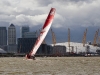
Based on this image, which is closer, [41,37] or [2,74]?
[2,74]

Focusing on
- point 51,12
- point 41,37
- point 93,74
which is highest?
point 51,12

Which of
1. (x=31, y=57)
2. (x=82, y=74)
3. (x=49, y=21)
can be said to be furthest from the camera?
(x=31, y=57)

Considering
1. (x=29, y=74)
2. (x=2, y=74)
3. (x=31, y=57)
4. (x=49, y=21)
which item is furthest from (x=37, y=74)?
(x=31, y=57)

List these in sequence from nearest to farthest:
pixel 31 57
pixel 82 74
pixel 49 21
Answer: pixel 82 74 < pixel 49 21 < pixel 31 57

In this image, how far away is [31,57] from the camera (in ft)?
425

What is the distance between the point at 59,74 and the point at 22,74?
627cm

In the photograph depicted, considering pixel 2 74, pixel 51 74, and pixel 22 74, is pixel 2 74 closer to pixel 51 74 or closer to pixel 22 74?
pixel 22 74

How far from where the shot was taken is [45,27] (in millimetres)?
111562

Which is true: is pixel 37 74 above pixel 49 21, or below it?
below

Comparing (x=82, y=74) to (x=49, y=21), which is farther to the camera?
(x=49, y=21)

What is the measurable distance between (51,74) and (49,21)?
171ft

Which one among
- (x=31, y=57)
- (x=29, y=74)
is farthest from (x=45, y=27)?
(x=29, y=74)

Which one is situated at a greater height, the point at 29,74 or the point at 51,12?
the point at 51,12

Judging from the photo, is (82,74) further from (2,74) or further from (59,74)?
(2,74)
